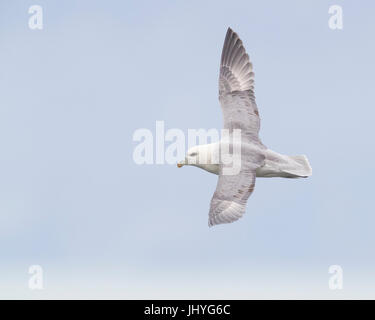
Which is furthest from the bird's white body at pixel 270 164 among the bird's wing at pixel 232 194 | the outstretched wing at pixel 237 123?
the bird's wing at pixel 232 194

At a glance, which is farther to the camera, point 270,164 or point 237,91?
point 237,91

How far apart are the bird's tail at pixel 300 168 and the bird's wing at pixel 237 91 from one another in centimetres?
72

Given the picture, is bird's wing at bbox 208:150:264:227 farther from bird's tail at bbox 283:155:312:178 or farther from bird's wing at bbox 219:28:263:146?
bird's wing at bbox 219:28:263:146

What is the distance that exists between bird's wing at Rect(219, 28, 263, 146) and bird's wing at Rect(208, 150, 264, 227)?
911mm

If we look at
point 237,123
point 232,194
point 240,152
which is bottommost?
point 232,194

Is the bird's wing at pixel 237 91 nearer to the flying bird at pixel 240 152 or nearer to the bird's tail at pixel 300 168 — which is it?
the flying bird at pixel 240 152

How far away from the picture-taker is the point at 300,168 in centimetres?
1204

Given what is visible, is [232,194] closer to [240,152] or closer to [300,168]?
[240,152]

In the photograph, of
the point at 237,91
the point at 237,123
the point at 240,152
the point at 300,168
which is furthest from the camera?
the point at 237,91

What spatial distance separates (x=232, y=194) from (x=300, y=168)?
1642 millimetres

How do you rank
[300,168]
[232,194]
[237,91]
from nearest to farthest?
1. [232,194]
2. [300,168]
3. [237,91]

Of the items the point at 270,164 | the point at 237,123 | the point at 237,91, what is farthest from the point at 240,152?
the point at 237,91

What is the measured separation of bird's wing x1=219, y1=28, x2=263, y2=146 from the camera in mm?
12328

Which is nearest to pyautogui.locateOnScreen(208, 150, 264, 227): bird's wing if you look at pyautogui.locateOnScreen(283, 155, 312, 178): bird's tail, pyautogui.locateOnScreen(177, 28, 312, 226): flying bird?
pyautogui.locateOnScreen(177, 28, 312, 226): flying bird
